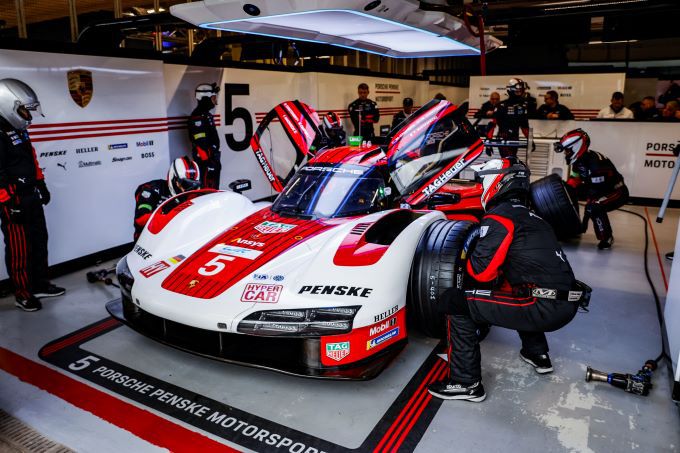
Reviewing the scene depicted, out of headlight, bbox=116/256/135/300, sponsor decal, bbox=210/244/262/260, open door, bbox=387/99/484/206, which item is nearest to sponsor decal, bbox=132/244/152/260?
headlight, bbox=116/256/135/300

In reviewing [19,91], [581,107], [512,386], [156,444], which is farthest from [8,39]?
[581,107]

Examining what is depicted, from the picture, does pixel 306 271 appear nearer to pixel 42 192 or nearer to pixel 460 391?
pixel 460 391

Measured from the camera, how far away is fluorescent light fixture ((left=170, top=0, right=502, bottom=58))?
2.99 metres

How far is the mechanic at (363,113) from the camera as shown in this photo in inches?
404

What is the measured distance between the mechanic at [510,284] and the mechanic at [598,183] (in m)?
3.57

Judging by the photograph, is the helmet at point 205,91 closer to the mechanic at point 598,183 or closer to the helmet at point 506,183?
the mechanic at point 598,183

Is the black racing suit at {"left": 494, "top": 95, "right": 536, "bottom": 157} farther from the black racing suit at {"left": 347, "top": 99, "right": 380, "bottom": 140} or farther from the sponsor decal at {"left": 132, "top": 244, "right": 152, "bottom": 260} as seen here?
the sponsor decal at {"left": 132, "top": 244, "right": 152, "bottom": 260}

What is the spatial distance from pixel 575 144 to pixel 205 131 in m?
4.63

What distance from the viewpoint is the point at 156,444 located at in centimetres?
258

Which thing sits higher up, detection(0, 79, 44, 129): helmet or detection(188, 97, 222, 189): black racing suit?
detection(0, 79, 44, 129): helmet

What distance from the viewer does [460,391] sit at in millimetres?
2973

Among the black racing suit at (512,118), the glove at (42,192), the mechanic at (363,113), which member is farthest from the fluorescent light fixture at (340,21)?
the mechanic at (363,113)

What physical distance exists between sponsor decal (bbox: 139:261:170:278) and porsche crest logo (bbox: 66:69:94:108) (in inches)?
112

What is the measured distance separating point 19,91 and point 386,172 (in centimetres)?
304
